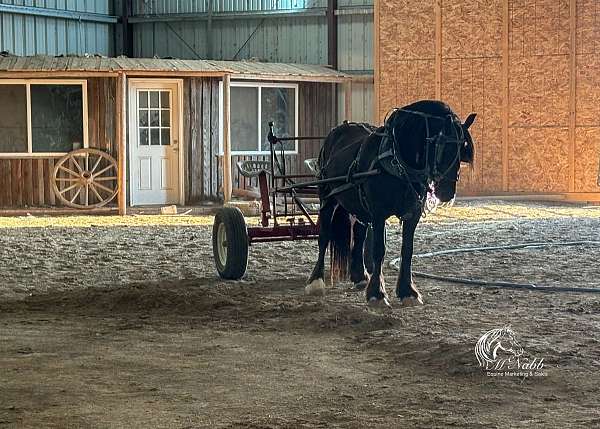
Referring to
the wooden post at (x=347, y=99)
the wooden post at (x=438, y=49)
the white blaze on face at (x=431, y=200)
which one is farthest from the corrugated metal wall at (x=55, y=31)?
the white blaze on face at (x=431, y=200)

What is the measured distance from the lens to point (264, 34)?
24.9 m

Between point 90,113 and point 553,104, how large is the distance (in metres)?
8.46

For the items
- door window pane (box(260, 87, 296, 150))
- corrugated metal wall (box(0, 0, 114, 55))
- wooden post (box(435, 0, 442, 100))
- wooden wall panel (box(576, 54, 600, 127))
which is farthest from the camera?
corrugated metal wall (box(0, 0, 114, 55))

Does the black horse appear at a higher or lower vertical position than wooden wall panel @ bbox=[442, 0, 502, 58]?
lower

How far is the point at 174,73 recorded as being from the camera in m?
18.2

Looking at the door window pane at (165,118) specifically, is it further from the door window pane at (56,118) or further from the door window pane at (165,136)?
the door window pane at (56,118)

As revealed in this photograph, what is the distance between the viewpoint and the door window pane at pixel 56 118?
18.4 meters

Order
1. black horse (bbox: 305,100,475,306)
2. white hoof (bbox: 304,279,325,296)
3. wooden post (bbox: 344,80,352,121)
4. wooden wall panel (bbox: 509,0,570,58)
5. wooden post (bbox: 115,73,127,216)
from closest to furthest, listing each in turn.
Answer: black horse (bbox: 305,100,475,306), white hoof (bbox: 304,279,325,296), wooden post (bbox: 115,73,127,216), wooden wall panel (bbox: 509,0,570,58), wooden post (bbox: 344,80,352,121)

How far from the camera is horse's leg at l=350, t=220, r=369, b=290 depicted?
8.59 m

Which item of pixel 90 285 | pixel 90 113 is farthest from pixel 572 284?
pixel 90 113

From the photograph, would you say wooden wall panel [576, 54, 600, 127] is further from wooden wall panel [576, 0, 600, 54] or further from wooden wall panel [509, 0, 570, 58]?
Result: wooden wall panel [509, 0, 570, 58]

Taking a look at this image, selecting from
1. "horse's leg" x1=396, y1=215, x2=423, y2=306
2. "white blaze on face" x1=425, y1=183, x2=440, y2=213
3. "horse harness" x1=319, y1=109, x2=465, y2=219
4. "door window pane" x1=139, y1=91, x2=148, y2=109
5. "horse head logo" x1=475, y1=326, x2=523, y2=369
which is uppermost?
"door window pane" x1=139, y1=91, x2=148, y2=109

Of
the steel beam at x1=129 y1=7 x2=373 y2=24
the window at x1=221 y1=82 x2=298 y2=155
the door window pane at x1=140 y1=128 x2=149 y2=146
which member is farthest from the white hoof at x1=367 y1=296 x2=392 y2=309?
the steel beam at x1=129 y1=7 x2=373 y2=24

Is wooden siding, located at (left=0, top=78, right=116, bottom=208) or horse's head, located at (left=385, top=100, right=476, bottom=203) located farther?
wooden siding, located at (left=0, top=78, right=116, bottom=208)
